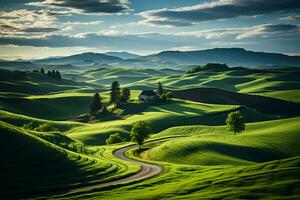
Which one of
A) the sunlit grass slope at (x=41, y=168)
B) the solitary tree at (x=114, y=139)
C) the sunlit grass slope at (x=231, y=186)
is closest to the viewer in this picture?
the sunlit grass slope at (x=231, y=186)

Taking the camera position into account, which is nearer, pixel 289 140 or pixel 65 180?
pixel 65 180

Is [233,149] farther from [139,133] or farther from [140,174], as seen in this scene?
[140,174]

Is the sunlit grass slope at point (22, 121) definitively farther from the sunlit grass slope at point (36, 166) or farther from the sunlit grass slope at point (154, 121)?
the sunlit grass slope at point (36, 166)

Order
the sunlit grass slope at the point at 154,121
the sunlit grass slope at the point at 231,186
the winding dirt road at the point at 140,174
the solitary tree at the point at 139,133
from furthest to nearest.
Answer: the sunlit grass slope at the point at 154,121
the solitary tree at the point at 139,133
the winding dirt road at the point at 140,174
the sunlit grass slope at the point at 231,186

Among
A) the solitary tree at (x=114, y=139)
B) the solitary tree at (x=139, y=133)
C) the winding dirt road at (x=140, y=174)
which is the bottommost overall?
the solitary tree at (x=114, y=139)

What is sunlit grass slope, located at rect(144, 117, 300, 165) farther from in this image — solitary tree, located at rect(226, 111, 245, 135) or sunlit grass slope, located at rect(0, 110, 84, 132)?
sunlit grass slope, located at rect(0, 110, 84, 132)

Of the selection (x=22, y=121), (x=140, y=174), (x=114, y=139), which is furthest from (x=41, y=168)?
(x=22, y=121)

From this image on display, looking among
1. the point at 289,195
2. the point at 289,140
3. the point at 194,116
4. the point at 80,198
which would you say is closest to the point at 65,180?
the point at 80,198

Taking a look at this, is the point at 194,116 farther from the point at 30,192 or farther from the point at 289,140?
the point at 30,192

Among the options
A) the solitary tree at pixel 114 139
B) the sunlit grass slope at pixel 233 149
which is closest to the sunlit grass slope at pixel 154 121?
the solitary tree at pixel 114 139

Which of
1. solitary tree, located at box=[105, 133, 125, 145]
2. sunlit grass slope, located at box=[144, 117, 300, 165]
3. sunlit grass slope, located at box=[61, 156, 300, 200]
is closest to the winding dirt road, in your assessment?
sunlit grass slope, located at box=[61, 156, 300, 200]

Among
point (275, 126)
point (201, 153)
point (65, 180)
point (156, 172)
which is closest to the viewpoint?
point (65, 180)
